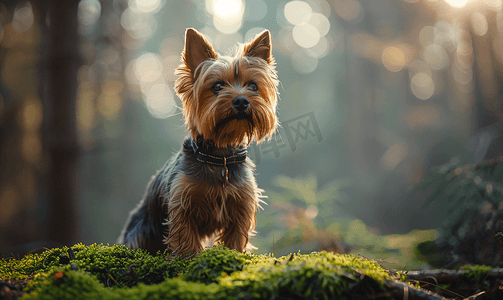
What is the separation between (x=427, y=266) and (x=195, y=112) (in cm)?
392

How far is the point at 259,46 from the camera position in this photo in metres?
3.69

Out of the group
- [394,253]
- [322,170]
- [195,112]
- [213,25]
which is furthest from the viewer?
[322,170]

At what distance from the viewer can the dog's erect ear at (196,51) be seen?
11.4 ft

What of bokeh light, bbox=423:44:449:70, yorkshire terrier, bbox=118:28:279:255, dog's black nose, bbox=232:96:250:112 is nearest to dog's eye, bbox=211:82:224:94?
yorkshire terrier, bbox=118:28:279:255

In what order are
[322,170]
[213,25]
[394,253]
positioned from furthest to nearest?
[322,170]
[213,25]
[394,253]

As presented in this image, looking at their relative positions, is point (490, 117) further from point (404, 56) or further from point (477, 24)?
point (404, 56)

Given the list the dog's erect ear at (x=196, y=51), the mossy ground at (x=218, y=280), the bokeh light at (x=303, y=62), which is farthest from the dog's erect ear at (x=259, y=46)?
the bokeh light at (x=303, y=62)

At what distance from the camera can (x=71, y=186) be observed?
580 centimetres

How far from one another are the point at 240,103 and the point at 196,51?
3.40 feet

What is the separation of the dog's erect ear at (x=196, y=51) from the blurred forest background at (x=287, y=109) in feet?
2.57

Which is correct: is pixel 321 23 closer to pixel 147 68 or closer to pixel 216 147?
pixel 147 68

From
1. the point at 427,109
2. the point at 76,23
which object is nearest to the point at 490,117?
the point at 427,109

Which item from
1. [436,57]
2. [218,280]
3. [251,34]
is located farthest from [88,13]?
[436,57]

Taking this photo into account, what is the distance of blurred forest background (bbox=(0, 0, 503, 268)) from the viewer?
18.7 ft
